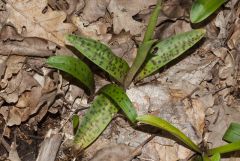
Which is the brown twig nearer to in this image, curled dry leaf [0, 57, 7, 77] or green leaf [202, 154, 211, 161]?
green leaf [202, 154, 211, 161]

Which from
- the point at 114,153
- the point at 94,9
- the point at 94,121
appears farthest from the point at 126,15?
the point at 114,153

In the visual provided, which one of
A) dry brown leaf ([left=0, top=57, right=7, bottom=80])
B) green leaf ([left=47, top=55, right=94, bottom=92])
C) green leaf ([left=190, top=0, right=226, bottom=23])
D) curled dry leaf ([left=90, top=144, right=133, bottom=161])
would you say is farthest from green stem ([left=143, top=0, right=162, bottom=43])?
dry brown leaf ([left=0, top=57, right=7, bottom=80])

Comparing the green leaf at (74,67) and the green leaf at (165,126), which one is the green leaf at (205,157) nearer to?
the green leaf at (165,126)

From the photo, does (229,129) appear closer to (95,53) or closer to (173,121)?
(173,121)

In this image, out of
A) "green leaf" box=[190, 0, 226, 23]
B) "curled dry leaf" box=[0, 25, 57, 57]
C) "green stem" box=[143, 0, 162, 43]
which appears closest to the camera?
"green stem" box=[143, 0, 162, 43]

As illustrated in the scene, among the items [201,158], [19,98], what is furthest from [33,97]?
[201,158]

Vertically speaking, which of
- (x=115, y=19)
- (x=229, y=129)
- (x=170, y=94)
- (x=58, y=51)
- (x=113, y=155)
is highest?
(x=115, y=19)

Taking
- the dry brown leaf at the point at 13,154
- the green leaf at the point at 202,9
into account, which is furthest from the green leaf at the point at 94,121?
the green leaf at the point at 202,9
